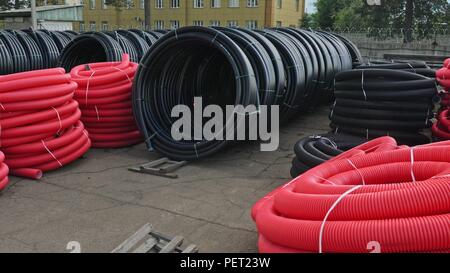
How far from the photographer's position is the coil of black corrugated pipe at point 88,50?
26.6ft

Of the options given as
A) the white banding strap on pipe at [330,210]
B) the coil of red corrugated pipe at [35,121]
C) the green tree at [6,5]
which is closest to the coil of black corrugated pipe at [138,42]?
the coil of red corrugated pipe at [35,121]

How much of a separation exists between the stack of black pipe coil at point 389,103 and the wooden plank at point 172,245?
113 inches

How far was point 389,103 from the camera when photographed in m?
5.10

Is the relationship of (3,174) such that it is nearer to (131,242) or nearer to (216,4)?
(131,242)

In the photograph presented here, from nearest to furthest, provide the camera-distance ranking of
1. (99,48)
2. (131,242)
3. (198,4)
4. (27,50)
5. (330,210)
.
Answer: (330,210) < (131,242) < (99,48) < (27,50) < (198,4)

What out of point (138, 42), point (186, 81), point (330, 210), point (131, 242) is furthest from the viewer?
Answer: point (138, 42)

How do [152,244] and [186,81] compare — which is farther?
[186,81]

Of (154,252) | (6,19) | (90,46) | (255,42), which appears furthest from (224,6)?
(154,252)

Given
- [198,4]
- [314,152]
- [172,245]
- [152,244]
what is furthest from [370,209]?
[198,4]

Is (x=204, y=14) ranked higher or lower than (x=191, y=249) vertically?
higher

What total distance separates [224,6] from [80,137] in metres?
38.5

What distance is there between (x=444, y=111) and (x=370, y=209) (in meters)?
4.33

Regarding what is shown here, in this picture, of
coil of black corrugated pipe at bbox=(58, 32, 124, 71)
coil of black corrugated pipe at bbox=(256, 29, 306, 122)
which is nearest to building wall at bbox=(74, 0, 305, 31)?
coil of black corrugated pipe at bbox=(58, 32, 124, 71)

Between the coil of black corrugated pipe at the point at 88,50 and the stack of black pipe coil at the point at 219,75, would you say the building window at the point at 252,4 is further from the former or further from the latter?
the stack of black pipe coil at the point at 219,75
